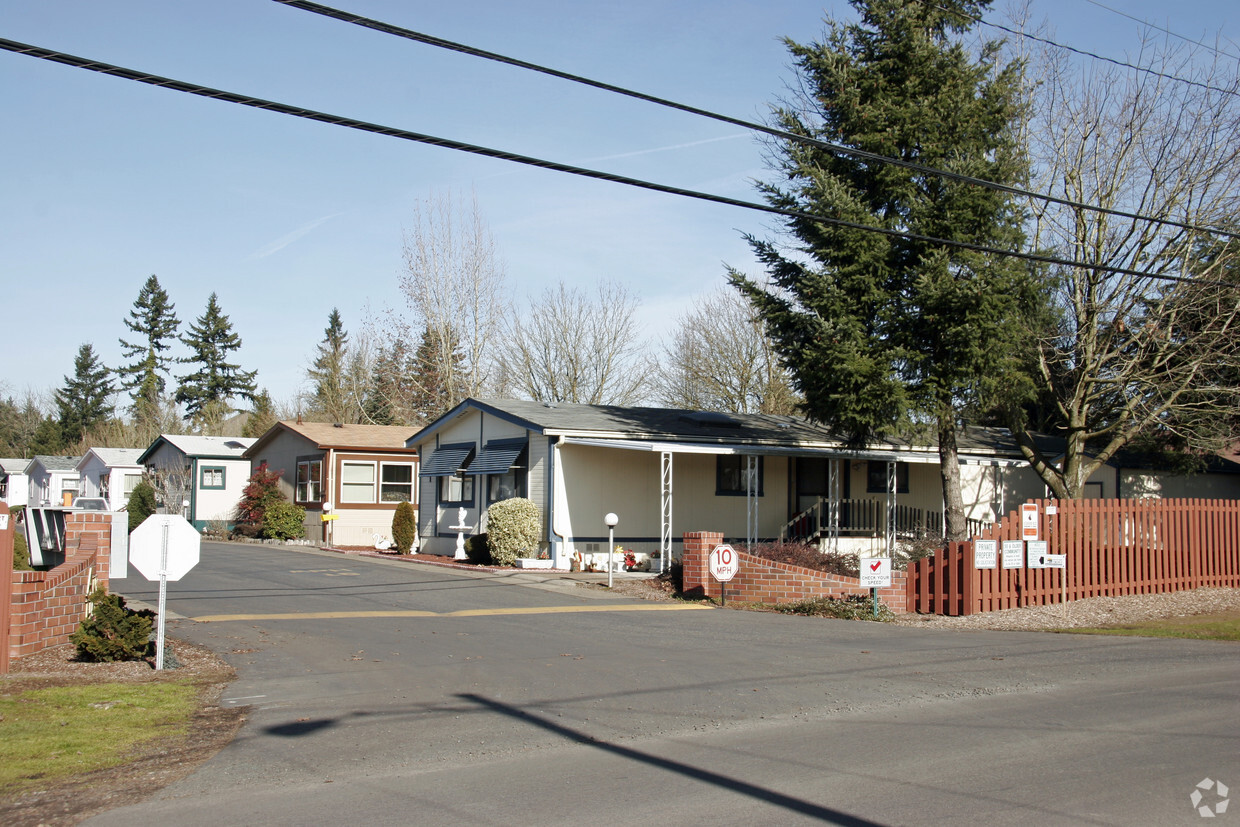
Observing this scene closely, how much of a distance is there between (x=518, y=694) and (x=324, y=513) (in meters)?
25.0

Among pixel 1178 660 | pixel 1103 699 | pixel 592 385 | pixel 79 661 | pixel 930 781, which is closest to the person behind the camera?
pixel 930 781

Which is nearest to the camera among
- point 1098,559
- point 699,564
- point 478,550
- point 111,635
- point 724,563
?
point 111,635

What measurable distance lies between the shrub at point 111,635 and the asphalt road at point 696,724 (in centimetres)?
98

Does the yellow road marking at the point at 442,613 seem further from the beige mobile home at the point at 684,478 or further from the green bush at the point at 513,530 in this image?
the green bush at the point at 513,530

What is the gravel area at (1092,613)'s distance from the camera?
48.4ft

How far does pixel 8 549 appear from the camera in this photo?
31.6ft

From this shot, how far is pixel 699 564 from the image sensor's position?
1739cm

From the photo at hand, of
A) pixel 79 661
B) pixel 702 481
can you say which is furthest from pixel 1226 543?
pixel 79 661

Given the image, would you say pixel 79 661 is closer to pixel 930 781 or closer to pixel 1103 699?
pixel 930 781

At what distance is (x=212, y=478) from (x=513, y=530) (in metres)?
21.9

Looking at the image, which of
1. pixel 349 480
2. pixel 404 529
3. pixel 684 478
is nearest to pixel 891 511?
pixel 684 478

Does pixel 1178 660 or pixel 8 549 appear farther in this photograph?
pixel 1178 660

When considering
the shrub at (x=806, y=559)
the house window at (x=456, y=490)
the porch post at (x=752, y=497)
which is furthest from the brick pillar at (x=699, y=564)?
the house window at (x=456, y=490)

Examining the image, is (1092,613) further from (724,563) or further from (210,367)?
(210,367)
